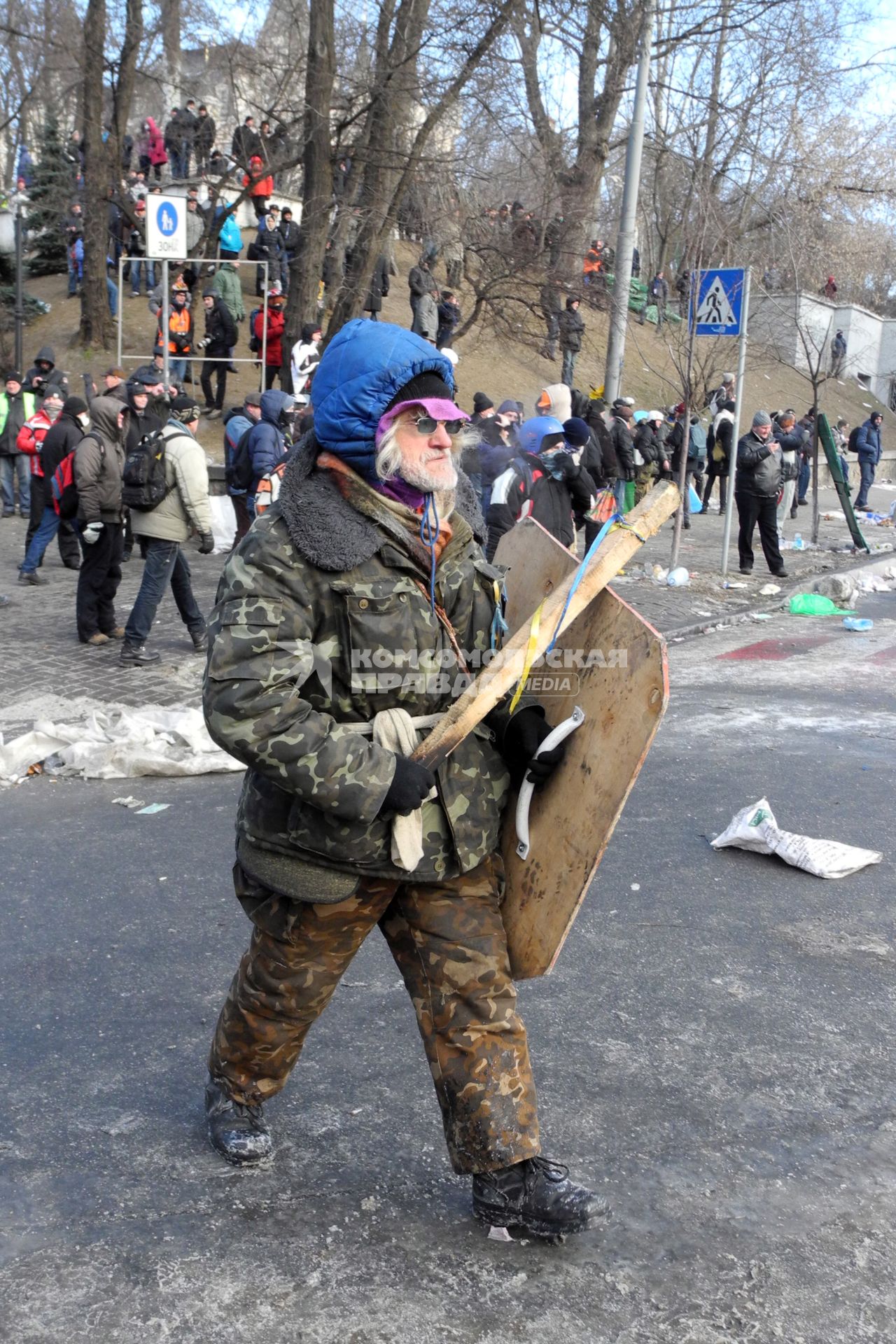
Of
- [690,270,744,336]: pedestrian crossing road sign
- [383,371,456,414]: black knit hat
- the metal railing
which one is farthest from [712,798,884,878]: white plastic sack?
[690,270,744,336]: pedestrian crossing road sign

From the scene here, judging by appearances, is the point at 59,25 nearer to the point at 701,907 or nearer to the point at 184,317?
the point at 184,317

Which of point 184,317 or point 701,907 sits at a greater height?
point 184,317

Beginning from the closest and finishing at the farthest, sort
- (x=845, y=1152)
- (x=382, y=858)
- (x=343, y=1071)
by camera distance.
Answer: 1. (x=382, y=858)
2. (x=845, y=1152)
3. (x=343, y=1071)

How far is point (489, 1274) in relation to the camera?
2676 millimetres

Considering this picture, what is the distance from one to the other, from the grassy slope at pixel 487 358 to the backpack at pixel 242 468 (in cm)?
640

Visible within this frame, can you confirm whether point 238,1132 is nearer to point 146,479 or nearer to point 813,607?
point 146,479

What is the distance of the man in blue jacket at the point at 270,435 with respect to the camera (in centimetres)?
1094

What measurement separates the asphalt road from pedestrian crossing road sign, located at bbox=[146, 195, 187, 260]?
8129 mm

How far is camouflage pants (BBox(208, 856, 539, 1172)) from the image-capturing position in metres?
2.66

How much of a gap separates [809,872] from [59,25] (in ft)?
93.0

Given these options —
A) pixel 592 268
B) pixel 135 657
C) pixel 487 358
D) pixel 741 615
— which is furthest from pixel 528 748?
pixel 487 358

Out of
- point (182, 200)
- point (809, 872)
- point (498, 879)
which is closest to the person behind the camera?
point (498, 879)

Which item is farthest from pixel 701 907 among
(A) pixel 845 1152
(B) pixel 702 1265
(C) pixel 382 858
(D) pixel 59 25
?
(D) pixel 59 25

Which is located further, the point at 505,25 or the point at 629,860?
the point at 505,25
